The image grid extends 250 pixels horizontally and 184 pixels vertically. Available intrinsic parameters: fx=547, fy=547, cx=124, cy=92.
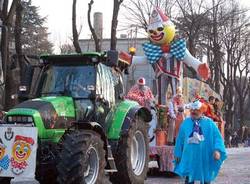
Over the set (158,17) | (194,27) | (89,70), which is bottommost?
(89,70)

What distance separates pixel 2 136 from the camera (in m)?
8.93

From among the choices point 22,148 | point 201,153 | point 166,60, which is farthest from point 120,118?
point 166,60

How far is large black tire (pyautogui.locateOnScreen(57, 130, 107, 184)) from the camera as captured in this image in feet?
28.3

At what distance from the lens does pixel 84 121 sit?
980cm

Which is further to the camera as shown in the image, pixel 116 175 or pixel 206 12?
pixel 206 12

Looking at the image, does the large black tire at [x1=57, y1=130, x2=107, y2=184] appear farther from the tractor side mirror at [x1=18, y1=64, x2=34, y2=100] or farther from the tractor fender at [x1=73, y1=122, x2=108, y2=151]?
the tractor side mirror at [x1=18, y1=64, x2=34, y2=100]

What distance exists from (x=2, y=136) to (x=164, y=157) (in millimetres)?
5506

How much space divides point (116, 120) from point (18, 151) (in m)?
2.58

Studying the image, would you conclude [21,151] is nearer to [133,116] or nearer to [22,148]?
[22,148]

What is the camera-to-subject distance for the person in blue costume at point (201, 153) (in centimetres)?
826

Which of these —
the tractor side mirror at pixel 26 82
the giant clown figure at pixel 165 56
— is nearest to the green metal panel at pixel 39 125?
the tractor side mirror at pixel 26 82

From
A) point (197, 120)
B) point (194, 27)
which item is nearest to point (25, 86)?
point (197, 120)

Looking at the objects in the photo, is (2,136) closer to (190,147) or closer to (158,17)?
(190,147)

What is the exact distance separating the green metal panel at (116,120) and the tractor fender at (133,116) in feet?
0.25
